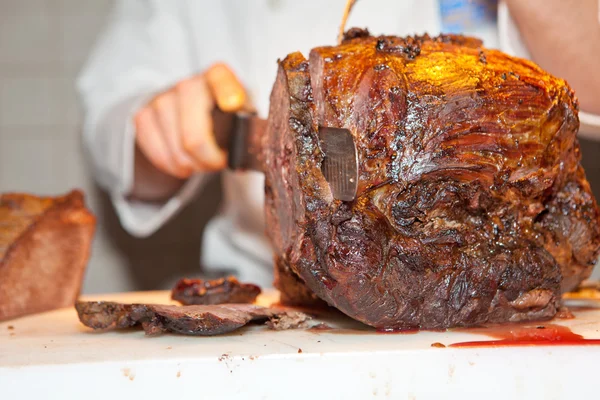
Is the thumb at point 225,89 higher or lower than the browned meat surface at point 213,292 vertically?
higher

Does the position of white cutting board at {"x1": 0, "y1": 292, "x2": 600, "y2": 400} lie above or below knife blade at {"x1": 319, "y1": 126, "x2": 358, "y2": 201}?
below

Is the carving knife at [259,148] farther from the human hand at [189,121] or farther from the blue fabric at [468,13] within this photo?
the blue fabric at [468,13]

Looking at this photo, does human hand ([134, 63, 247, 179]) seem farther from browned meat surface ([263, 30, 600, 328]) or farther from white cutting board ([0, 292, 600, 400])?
white cutting board ([0, 292, 600, 400])

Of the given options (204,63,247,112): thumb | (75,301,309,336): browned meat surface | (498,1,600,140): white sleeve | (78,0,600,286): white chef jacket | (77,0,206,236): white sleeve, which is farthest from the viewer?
(77,0,206,236): white sleeve

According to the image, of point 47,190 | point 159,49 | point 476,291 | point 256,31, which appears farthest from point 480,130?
point 47,190

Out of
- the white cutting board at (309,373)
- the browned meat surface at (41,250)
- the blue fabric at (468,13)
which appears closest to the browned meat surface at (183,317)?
the white cutting board at (309,373)

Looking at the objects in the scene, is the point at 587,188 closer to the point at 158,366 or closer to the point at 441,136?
the point at 441,136

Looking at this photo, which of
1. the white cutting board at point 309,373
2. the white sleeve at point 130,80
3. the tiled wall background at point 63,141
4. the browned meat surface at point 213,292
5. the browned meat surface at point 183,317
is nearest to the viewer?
the white cutting board at point 309,373

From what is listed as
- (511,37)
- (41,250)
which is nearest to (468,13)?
(511,37)

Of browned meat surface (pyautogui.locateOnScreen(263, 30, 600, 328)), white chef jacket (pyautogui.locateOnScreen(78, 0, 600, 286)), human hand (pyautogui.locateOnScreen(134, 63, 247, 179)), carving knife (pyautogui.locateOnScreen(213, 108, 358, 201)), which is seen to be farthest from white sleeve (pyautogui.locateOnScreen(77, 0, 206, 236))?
browned meat surface (pyautogui.locateOnScreen(263, 30, 600, 328))
